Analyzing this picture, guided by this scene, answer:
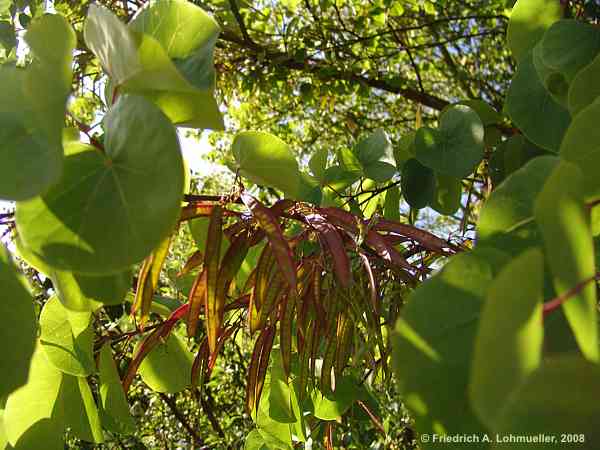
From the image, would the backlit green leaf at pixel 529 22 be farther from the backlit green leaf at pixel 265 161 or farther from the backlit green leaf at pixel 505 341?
the backlit green leaf at pixel 505 341

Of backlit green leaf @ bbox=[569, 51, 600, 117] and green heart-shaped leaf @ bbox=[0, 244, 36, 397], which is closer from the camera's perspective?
green heart-shaped leaf @ bbox=[0, 244, 36, 397]

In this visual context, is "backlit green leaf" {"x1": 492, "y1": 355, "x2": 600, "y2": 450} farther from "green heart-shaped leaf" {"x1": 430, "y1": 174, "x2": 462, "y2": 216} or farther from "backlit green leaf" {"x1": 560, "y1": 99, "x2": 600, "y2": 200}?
"green heart-shaped leaf" {"x1": 430, "y1": 174, "x2": 462, "y2": 216}

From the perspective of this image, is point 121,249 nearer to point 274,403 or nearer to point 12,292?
point 12,292

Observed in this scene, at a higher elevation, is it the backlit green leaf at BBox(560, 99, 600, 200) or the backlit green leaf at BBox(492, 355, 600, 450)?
the backlit green leaf at BBox(560, 99, 600, 200)

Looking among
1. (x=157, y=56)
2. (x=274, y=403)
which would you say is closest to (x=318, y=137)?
(x=274, y=403)

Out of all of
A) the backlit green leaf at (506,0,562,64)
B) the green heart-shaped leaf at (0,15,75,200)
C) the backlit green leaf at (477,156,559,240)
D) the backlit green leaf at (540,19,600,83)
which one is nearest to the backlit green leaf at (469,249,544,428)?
the backlit green leaf at (477,156,559,240)

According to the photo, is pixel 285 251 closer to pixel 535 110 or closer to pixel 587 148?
pixel 587 148

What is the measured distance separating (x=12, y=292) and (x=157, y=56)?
0.14 m

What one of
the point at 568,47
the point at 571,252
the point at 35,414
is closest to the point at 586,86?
the point at 568,47

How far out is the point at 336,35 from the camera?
2.59 m

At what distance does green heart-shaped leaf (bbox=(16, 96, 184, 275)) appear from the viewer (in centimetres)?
30

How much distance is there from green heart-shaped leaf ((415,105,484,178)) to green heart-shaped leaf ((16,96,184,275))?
42 cm

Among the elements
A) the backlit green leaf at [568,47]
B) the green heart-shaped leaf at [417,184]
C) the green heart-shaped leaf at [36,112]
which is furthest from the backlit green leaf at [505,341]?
the green heart-shaped leaf at [417,184]

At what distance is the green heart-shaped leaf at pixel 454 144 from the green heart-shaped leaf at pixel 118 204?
0.42 metres
